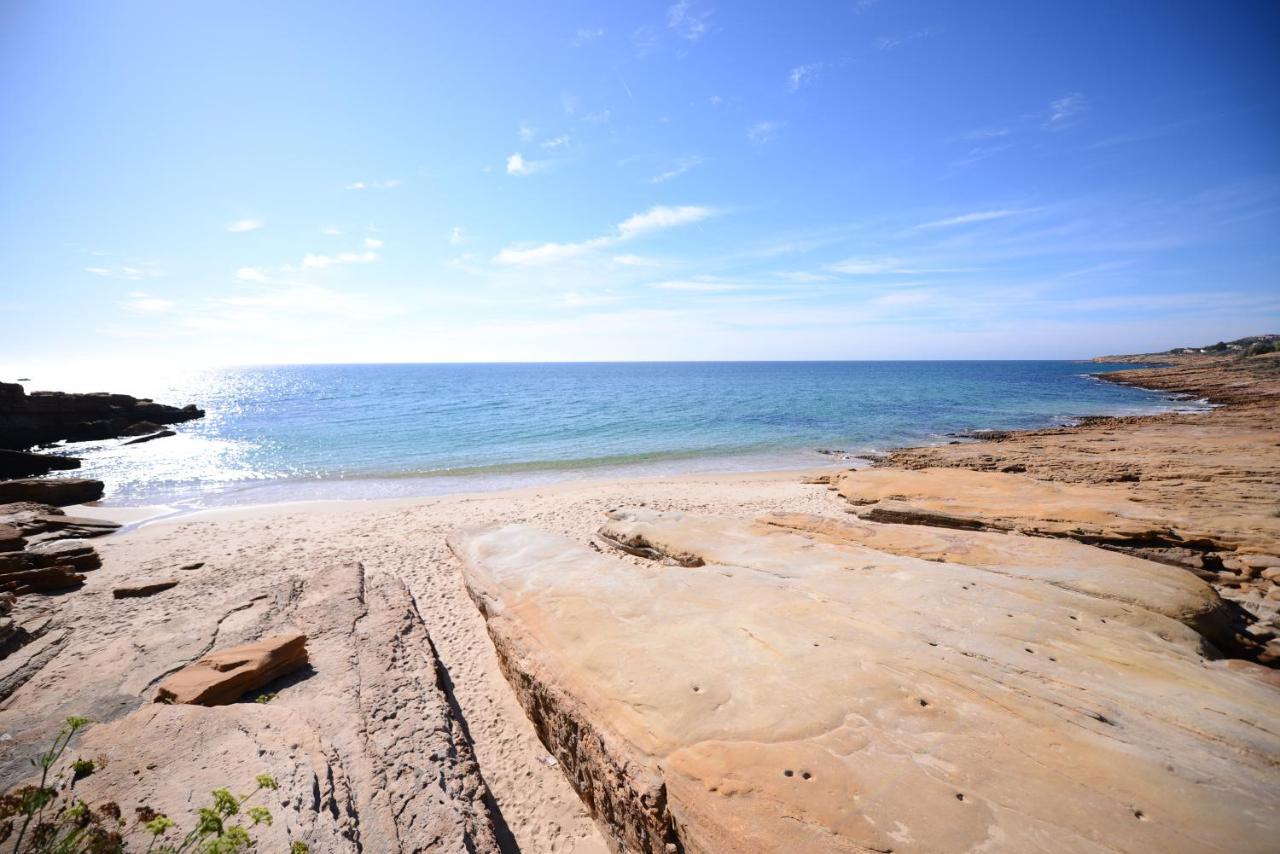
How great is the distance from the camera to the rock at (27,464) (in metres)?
20.2

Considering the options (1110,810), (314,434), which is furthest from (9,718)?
(314,434)

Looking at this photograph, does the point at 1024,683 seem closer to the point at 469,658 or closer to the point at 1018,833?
the point at 1018,833

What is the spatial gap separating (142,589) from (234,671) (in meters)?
5.15

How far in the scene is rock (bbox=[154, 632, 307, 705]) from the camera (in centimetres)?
455

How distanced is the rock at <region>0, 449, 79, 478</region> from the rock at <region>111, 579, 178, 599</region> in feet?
69.2

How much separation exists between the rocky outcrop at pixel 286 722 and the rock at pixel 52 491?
12.4 m

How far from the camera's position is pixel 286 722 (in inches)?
164

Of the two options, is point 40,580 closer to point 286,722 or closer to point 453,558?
point 453,558

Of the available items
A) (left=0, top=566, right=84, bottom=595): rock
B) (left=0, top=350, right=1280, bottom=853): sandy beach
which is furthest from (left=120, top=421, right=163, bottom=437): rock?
(left=0, top=566, right=84, bottom=595): rock

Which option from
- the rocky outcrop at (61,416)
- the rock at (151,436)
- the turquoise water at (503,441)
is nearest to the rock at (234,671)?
the turquoise water at (503,441)

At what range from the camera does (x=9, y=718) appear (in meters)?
4.45

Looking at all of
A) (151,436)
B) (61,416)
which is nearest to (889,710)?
(151,436)

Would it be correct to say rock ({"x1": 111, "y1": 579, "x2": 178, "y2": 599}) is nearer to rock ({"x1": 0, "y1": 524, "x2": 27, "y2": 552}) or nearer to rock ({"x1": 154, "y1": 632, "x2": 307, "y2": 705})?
rock ({"x1": 0, "y1": 524, "x2": 27, "y2": 552})

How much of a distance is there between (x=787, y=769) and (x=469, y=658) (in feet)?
15.7
